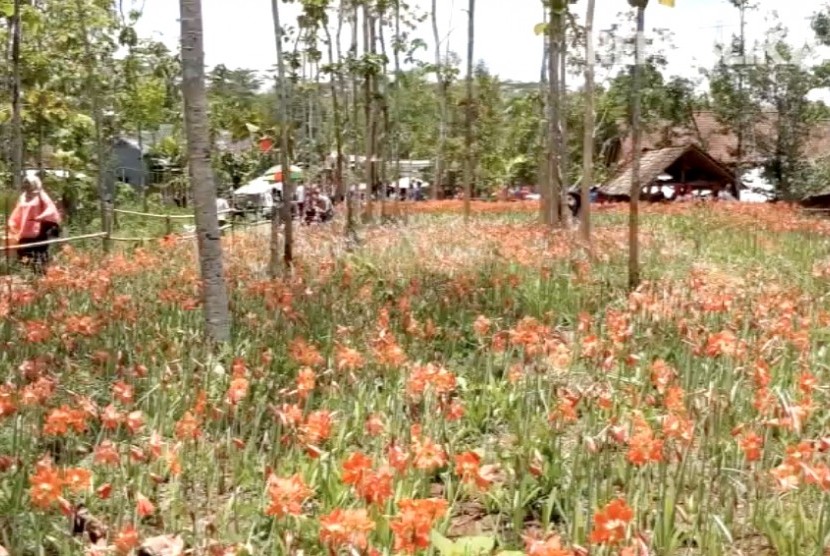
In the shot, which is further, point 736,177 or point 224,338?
point 736,177

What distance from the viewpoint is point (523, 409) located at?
13.3 feet

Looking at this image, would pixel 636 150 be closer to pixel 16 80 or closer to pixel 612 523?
pixel 16 80

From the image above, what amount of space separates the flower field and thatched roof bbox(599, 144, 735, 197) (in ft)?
97.1

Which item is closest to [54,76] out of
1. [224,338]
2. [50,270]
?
[50,270]

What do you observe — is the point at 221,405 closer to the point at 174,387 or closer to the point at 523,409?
the point at 174,387

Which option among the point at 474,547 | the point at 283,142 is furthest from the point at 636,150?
the point at 474,547

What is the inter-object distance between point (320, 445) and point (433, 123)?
5007 cm

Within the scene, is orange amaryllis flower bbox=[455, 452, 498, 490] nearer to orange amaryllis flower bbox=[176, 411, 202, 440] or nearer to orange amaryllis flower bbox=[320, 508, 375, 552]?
orange amaryllis flower bbox=[320, 508, 375, 552]

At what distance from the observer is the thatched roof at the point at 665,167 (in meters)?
36.0

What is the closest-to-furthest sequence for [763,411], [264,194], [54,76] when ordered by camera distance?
[763,411] < [54,76] < [264,194]

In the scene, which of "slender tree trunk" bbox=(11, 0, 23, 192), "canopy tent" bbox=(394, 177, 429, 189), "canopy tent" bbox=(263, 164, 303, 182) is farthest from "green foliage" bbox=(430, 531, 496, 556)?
"canopy tent" bbox=(394, 177, 429, 189)

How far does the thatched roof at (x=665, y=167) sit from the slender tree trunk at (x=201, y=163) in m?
31.2

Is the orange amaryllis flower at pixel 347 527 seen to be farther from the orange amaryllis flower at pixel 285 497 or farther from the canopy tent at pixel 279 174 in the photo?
the canopy tent at pixel 279 174

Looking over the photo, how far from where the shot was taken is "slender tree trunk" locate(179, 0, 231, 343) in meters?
5.23
